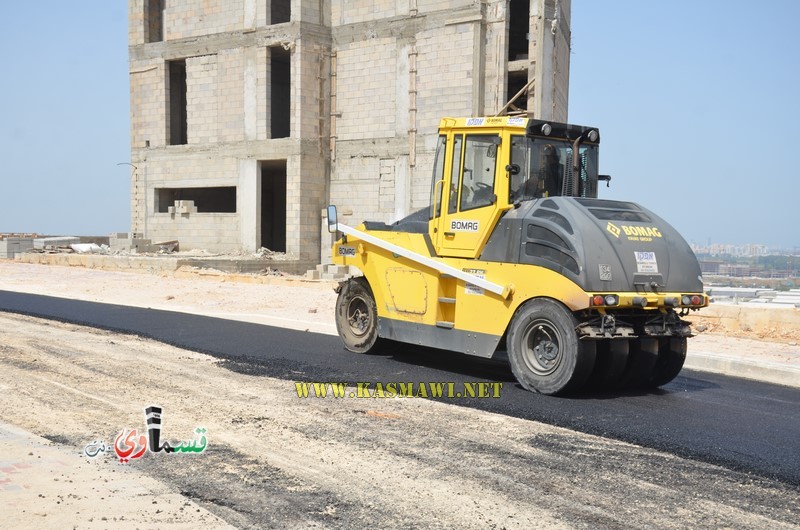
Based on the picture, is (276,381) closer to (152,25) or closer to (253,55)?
(253,55)

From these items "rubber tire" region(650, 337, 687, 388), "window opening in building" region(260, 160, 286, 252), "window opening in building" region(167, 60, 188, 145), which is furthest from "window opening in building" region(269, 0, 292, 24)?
"rubber tire" region(650, 337, 687, 388)

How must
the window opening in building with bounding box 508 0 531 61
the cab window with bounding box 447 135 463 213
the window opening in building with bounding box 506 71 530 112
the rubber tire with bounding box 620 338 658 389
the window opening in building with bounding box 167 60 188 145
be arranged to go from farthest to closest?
1. the window opening in building with bounding box 167 60 188 145
2. the window opening in building with bounding box 508 0 531 61
3. the window opening in building with bounding box 506 71 530 112
4. the cab window with bounding box 447 135 463 213
5. the rubber tire with bounding box 620 338 658 389

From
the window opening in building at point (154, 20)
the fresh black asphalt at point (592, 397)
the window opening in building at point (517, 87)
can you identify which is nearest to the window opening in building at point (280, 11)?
the window opening in building at point (154, 20)

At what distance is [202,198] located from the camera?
3528 centimetres

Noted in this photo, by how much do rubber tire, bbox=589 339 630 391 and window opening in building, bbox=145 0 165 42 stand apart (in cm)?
3056

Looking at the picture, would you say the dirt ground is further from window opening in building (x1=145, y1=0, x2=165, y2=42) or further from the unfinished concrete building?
window opening in building (x1=145, y1=0, x2=165, y2=42)

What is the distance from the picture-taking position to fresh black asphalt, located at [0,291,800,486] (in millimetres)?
6207

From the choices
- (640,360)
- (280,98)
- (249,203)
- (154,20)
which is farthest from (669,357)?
(154,20)

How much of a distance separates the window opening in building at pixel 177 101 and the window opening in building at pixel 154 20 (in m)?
1.52

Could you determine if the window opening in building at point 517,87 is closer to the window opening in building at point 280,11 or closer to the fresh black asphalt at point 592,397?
the window opening in building at point 280,11

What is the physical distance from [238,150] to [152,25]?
774 centimetres

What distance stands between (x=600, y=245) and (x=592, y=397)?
5.07 feet

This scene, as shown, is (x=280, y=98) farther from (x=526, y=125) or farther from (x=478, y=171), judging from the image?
(x=526, y=125)

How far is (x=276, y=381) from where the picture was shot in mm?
8430
